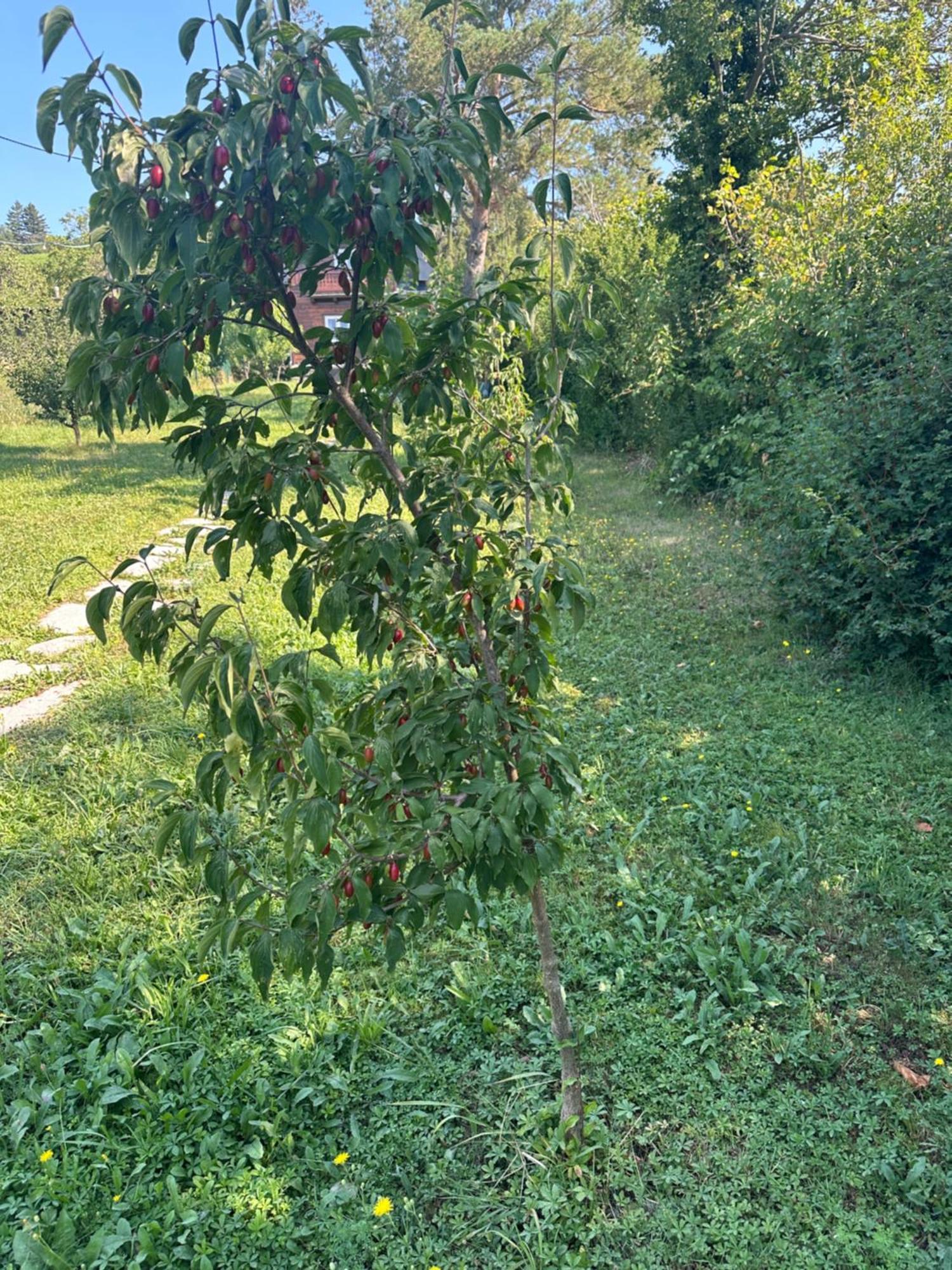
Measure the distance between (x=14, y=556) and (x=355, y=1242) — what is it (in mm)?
6532

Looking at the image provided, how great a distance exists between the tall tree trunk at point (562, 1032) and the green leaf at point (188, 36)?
1.74 m

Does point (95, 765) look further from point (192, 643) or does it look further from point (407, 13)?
point (407, 13)

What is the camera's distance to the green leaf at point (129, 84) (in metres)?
1.06

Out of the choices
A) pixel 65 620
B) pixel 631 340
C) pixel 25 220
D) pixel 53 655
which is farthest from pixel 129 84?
pixel 25 220

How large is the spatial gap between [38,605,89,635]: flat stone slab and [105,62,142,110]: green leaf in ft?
15.5

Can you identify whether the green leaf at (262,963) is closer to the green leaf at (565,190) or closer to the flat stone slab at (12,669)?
the green leaf at (565,190)

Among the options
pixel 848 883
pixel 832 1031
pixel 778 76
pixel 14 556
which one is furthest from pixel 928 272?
pixel 14 556

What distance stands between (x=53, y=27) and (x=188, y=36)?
21 cm

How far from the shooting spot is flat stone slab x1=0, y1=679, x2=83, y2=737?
4.04 m

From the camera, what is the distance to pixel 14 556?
6.79 m

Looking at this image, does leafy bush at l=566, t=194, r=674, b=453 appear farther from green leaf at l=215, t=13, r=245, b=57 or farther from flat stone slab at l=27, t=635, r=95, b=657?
green leaf at l=215, t=13, r=245, b=57

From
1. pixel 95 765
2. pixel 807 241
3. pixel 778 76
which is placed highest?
pixel 778 76

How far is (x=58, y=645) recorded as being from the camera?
5148 mm

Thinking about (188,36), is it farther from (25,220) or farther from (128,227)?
(25,220)
